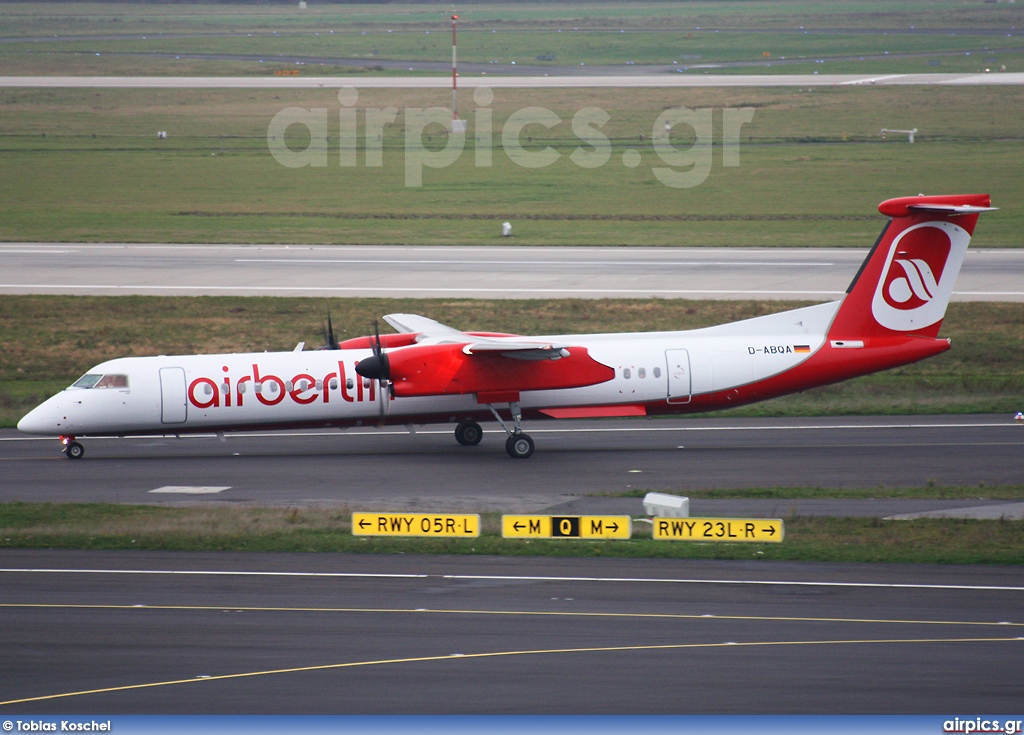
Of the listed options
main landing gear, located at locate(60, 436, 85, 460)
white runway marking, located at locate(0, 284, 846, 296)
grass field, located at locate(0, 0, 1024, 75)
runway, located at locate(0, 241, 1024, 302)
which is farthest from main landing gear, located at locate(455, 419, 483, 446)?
grass field, located at locate(0, 0, 1024, 75)

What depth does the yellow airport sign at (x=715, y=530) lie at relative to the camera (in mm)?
20031

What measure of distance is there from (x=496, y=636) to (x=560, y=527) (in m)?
4.99

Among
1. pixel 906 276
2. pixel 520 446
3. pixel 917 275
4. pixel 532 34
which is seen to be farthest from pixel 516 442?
pixel 532 34

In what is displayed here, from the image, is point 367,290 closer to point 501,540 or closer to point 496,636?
point 501,540

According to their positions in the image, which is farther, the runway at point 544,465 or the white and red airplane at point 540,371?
the white and red airplane at point 540,371

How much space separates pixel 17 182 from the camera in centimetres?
6925

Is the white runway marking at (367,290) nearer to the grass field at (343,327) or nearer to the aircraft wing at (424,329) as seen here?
the grass field at (343,327)

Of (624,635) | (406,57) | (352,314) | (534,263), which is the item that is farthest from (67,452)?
(406,57)

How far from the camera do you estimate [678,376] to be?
27.5 m

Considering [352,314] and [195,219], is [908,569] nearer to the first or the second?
[352,314]

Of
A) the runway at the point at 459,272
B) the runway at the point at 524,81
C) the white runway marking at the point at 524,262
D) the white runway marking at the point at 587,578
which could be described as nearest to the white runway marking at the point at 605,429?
the white runway marking at the point at 587,578

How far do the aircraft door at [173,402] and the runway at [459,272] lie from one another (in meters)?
16.3

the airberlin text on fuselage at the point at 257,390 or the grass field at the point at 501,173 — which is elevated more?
the grass field at the point at 501,173

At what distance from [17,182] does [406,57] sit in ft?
229
